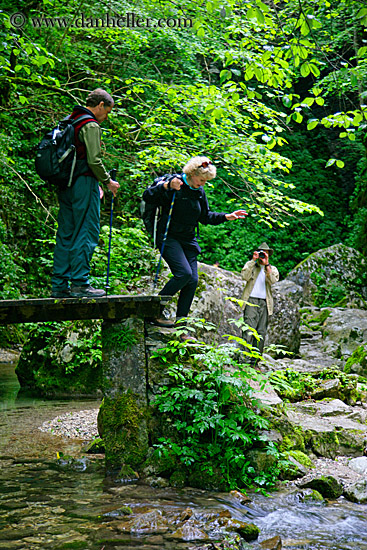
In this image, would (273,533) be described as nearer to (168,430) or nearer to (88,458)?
(168,430)

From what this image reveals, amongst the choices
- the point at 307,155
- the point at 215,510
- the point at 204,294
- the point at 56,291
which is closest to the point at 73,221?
the point at 56,291

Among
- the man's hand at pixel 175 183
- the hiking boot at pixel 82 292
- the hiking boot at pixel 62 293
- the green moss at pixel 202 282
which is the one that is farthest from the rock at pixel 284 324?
the hiking boot at pixel 62 293

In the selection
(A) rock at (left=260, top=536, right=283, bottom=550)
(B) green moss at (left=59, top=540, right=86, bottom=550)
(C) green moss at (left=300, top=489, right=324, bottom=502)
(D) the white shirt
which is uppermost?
(D) the white shirt

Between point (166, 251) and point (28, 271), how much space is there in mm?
10983

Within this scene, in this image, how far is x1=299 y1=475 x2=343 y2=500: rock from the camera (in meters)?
4.93

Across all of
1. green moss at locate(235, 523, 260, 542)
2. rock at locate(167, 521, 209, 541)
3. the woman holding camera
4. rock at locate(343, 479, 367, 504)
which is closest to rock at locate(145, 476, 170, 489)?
rock at locate(167, 521, 209, 541)

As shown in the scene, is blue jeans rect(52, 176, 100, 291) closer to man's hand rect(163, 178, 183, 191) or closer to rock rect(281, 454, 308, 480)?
man's hand rect(163, 178, 183, 191)

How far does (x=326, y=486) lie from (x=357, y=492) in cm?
29

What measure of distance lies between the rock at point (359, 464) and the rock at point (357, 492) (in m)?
0.63

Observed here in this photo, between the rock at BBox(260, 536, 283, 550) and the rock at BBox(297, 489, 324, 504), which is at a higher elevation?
the rock at BBox(260, 536, 283, 550)

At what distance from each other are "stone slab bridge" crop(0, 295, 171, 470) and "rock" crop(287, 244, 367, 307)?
1275 centimetres

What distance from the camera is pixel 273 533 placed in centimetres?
407

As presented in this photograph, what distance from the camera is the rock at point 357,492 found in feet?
15.8

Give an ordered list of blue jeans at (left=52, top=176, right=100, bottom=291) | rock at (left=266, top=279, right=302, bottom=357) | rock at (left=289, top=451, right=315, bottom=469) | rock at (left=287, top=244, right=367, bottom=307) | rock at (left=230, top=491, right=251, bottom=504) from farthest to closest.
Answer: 1. rock at (left=287, top=244, right=367, bottom=307)
2. rock at (left=266, top=279, right=302, bottom=357)
3. rock at (left=289, top=451, right=315, bottom=469)
4. blue jeans at (left=52, top=176, right=100, bottom=291)
5. rock at (left=230, top=491, right=251, bottom=504)
